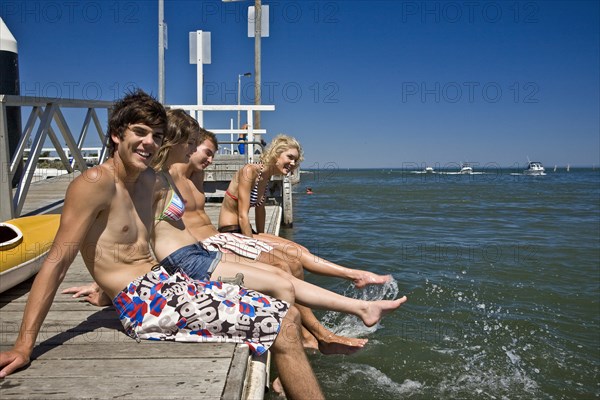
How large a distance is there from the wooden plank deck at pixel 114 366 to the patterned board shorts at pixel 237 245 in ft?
3.55

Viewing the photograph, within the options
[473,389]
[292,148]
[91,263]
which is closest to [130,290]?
[91,263]

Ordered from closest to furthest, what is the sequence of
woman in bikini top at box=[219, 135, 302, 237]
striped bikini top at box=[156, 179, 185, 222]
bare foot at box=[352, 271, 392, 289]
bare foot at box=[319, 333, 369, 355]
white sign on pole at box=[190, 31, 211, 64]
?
striped bikini top at box=[156, 179, 185, 222]
bare foot at box=[319, 333, 369, 355]
bare foot at box=[352, 271, 392, 289]
woman in bikini top at box=[219, 135, 302, 237]
white sign on pole at box=[190, 31, 211, 64]

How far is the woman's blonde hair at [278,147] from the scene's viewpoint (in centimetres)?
487

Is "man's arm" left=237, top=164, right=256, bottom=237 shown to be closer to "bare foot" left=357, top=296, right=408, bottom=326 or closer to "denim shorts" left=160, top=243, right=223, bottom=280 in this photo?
"denim shorts" left=160, top=243, right=223, bottom=280

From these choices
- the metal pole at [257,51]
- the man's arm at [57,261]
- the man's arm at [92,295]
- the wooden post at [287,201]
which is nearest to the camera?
the man's arm at [57,261]

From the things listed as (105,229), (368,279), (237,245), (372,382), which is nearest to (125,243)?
(105,229)

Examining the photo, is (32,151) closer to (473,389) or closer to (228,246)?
(228,246)

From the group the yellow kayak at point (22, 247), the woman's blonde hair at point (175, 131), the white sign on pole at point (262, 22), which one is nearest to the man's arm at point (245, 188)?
the woman's blonde hair at point (175, 131)

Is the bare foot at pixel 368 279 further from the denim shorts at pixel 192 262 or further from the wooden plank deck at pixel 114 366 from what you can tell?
the wooden plank deck at pixel 114 366

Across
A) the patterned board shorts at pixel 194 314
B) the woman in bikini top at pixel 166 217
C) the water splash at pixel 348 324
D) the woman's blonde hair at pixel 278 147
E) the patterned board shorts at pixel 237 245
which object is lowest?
the water splash at pixel 348 324

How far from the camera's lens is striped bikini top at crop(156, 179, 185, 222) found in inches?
130

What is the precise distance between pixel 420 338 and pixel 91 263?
4110mm

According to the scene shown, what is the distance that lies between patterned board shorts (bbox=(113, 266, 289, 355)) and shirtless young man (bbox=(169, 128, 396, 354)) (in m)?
1.20

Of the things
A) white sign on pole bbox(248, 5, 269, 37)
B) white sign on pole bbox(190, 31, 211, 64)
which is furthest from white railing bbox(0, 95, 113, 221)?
white sign on pole bbox(248, 5, 269, 37)
